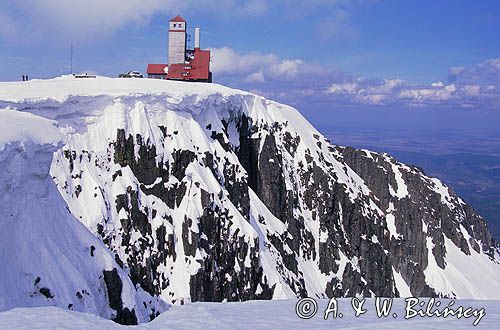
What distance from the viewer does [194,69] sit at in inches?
3519

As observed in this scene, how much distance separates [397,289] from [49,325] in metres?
90.5

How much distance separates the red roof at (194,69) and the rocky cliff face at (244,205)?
11.5 meters

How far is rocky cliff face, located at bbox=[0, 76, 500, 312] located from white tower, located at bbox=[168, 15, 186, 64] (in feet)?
49.1

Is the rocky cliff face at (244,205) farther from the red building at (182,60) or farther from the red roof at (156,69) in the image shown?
the red roof at (156,69)

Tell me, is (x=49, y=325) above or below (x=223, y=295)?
above

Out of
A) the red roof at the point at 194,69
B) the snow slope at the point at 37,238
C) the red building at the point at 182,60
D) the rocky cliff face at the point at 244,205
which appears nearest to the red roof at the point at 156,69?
the red building at the point at 182,60

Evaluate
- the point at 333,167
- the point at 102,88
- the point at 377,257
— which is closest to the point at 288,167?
the point at 333,167

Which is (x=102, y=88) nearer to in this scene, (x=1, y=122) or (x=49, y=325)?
(x=1, y=122)

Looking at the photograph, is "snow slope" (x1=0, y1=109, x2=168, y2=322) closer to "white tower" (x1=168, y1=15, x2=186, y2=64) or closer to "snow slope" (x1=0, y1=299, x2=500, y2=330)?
"snow slope" (x1=0, y1=299, x2=500, y2=330)

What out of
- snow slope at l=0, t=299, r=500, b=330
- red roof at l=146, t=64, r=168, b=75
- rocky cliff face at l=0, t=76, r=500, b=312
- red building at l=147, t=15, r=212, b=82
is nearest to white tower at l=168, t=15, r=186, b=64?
red building at l=147, t=15, r=212, b=82

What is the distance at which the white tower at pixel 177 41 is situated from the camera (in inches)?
3493

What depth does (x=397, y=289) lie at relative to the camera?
301 ft

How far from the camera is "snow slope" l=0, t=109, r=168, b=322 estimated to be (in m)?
24.4

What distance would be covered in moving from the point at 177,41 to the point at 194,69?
632 centimetres
